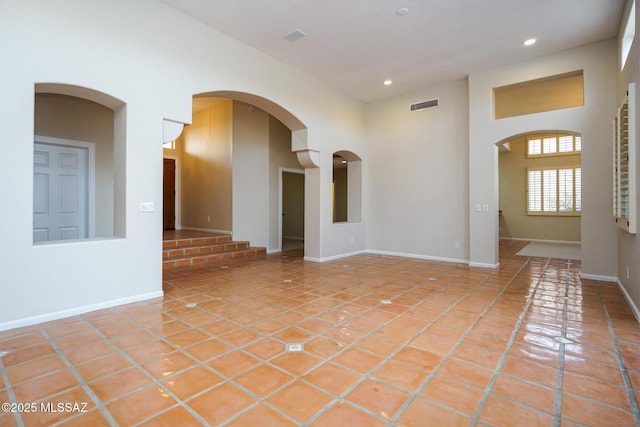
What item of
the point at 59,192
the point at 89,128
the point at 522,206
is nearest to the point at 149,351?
the point at 59,192

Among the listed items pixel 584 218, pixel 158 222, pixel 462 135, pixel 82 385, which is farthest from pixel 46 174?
pixel 584 218

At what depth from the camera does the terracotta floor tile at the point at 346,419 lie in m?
1.59

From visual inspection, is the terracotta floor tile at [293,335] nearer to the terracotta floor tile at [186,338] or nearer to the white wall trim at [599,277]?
the terracotta floor tile at [186,338]

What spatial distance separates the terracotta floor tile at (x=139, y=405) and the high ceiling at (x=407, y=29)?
4059 mm

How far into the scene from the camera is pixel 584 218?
15.8ft

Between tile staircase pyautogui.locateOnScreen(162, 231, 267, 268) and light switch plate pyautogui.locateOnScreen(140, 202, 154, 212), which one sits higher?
light switch plate pyautogui.locateOnScreen(140, 202, 154, 212)

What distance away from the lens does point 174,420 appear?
1.61 metres

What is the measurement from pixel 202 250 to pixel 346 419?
534 cm

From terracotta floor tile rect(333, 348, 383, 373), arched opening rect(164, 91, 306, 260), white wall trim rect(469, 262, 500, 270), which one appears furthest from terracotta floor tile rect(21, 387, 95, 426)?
white wall trim rect(469, 262, 500, 270)

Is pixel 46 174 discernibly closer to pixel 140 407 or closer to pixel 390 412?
pixel 140 407

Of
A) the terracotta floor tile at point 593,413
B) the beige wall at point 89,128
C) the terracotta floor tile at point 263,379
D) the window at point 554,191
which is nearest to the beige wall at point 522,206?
the window at point 554,191

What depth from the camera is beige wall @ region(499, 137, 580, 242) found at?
9344 millimetres

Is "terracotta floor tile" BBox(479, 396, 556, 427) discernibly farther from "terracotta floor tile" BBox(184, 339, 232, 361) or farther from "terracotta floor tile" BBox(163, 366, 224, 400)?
"terracotta floor tile" BBox(184, 339, 232, 361)

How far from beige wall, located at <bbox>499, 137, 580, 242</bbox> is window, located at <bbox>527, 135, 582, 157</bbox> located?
0.15 m
